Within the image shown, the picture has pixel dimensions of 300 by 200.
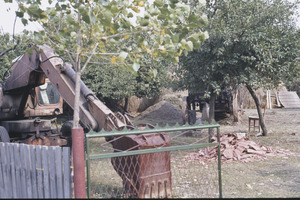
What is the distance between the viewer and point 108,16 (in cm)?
436

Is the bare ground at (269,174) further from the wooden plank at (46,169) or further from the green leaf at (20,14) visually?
the green leaf at (20,14)

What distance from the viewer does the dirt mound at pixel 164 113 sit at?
22.4 m

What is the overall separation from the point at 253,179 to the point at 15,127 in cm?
585

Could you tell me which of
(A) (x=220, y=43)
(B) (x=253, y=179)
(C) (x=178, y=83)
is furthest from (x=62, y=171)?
(C) (x=178, y=83)

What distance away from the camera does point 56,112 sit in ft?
30.5

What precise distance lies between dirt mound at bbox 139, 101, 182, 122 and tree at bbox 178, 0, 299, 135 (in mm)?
11025

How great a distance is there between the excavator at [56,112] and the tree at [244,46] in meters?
4.67

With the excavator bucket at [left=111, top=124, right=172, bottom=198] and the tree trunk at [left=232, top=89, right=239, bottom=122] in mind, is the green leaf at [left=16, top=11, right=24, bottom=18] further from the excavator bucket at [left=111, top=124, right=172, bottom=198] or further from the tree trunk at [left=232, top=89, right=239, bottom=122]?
the tree trunk at [left=232, top=89, right=239, bottom=122]

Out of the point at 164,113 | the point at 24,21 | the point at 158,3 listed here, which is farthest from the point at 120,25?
the point at 164,113

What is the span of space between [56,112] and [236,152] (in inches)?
202

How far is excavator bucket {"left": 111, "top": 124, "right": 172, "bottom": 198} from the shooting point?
15.8 ft

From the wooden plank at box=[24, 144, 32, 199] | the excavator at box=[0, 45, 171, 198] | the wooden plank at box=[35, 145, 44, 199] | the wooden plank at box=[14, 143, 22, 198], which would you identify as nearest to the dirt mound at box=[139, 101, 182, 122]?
the excavator at box=[0, 45, 171, 198]

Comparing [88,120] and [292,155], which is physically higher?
[88,120]

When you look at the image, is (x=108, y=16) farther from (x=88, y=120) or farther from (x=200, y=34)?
(x=88, y=120)
